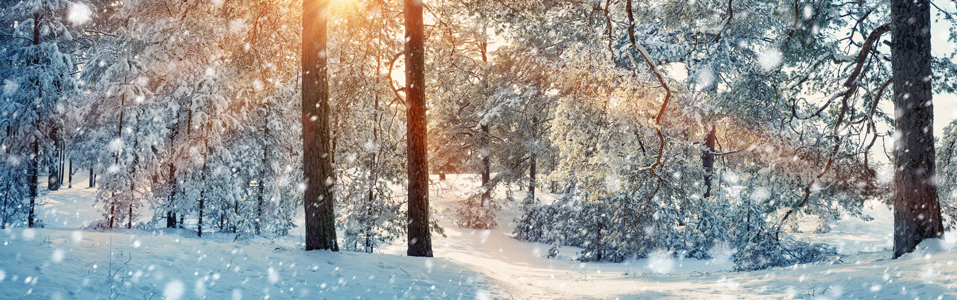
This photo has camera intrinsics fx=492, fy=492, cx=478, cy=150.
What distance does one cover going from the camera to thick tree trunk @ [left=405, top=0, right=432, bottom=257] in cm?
841

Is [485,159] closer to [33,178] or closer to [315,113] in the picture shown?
[315,113]

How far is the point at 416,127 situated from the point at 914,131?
7.42 m

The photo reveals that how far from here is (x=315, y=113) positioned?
7.64 m

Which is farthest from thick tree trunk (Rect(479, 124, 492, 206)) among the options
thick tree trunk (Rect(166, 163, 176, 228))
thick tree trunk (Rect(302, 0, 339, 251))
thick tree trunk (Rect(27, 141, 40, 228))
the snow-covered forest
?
thick tree trunk (Rect(27, 141, 40, 228))

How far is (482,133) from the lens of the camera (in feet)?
74.5

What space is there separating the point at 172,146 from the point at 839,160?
57.8ft

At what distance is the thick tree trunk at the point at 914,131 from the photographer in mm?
6949

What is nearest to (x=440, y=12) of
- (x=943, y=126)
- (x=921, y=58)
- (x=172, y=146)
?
(x=921, y=58)

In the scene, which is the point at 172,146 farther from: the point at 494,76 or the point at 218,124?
the point at 494,76

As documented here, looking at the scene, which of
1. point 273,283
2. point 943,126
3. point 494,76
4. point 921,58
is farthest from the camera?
point 494,76

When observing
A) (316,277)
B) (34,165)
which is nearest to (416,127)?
(316,277)

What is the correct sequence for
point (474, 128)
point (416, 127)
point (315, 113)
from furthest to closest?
point (474, 128), point (416, 127), point (315, 113)

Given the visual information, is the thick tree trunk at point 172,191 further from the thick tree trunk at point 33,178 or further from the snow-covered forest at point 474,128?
the thick tree trunk at point 33,178

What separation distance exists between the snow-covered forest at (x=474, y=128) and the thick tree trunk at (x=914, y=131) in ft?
0.09
